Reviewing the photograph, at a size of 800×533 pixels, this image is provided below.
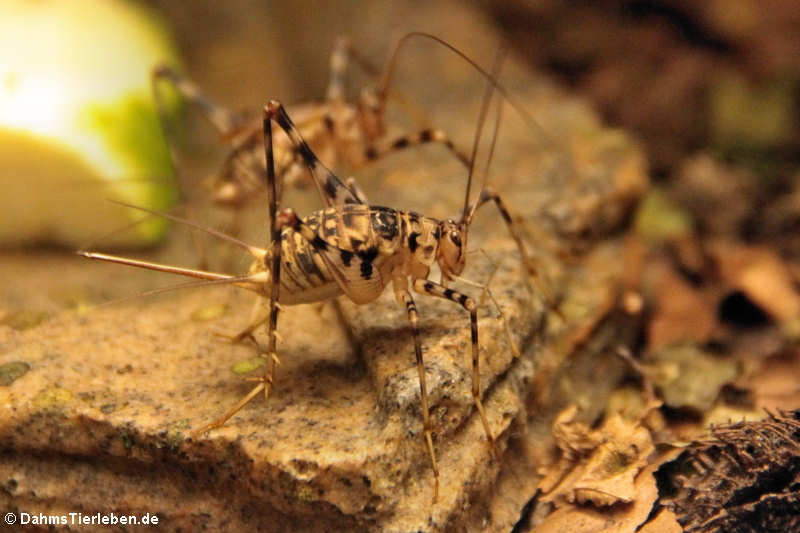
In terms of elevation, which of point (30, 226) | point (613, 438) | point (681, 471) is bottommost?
point (681, 471)

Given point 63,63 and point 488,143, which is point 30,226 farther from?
point 488,143

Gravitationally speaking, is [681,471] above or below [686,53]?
below

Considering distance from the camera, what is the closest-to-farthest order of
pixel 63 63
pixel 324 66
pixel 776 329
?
pixel 776 329 → pixel 63 63 → pixel 324 66

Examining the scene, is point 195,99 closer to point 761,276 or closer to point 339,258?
point 339,258

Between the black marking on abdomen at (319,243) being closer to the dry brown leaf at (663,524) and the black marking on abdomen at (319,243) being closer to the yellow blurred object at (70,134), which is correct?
the dry brown leaf at (663,524)

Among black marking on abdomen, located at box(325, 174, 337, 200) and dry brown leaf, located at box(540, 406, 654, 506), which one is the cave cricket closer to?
black marking on abdomen, located at box(325, 174, 337, 200)

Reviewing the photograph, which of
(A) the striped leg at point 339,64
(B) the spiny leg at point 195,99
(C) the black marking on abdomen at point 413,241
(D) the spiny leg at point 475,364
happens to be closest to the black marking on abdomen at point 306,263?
(C) the black marking on abdomen at point 413,241

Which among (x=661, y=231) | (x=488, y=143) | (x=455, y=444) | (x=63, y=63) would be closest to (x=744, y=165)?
(x=661, y=231)
